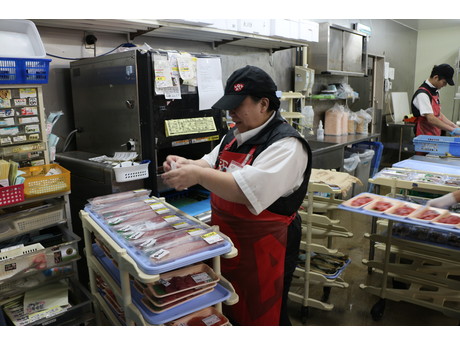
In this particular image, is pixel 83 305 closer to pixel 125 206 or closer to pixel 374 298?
pixel 125 206

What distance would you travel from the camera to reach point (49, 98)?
2.74 meters

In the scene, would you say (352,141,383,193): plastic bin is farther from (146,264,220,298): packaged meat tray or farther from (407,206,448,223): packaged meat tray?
(146,264,220,298): packaged meat tray

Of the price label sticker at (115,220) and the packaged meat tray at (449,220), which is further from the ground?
the price label sticker at (115,220)

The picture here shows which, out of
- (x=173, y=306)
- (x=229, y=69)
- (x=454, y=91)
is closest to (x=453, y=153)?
(x=229, y=69)

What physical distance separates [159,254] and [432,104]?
4.57 metres

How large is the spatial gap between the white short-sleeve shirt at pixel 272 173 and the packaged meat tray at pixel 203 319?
1.49ft

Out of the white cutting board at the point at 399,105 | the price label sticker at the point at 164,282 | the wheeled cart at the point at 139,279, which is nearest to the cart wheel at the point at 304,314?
the wheeled cart at the point at 139,279

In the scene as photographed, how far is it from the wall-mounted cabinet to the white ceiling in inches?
101

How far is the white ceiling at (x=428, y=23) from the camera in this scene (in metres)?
7.34

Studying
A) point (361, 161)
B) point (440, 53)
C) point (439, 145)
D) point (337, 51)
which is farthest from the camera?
point (440, 53)

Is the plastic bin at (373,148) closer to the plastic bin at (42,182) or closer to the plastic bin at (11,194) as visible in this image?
the plastic bin at (42,182)

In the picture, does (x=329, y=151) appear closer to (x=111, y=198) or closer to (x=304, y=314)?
(x=304, y=314)

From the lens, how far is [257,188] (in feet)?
4.82

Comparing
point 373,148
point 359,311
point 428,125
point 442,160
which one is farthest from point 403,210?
point 373,148
